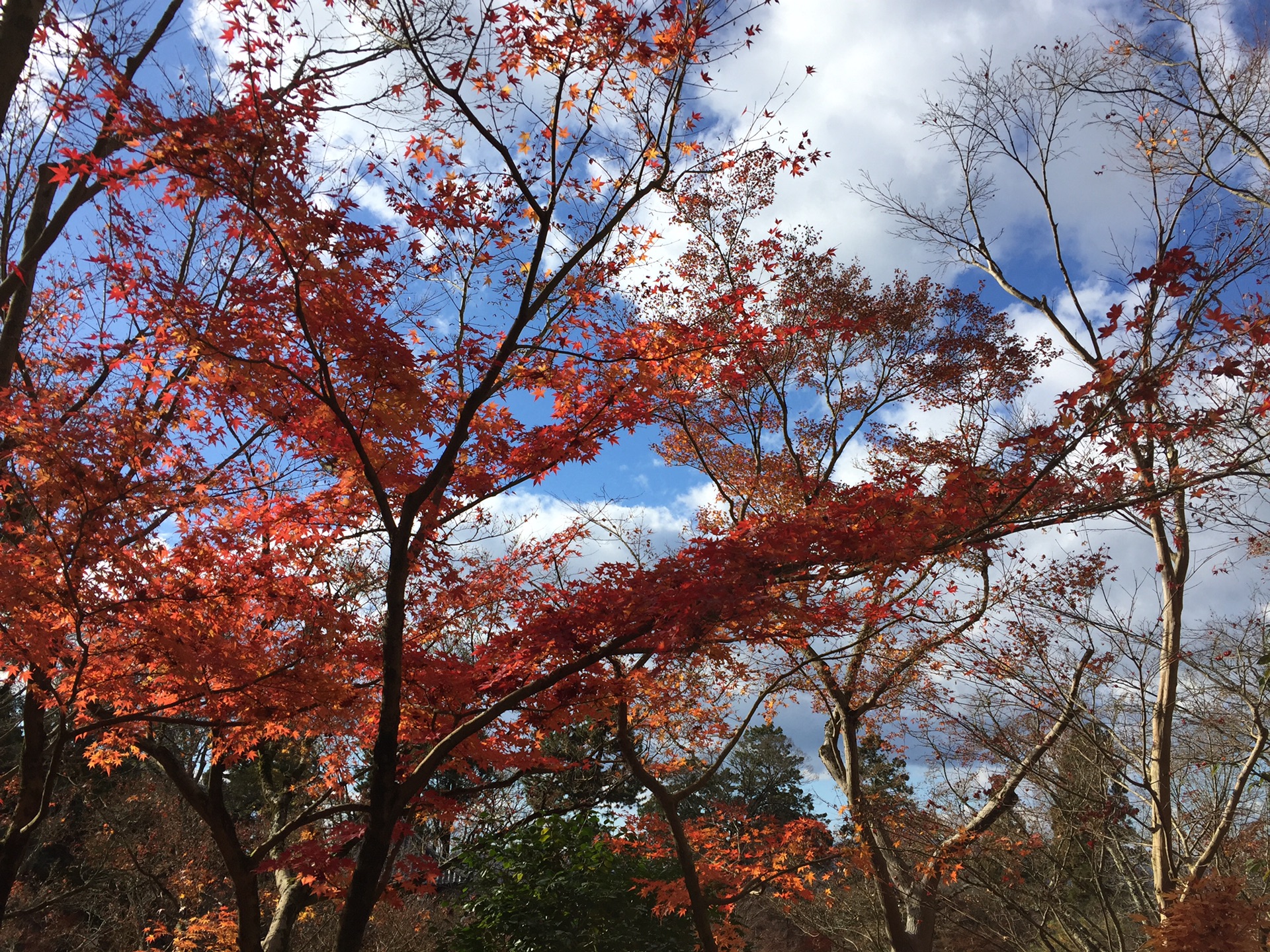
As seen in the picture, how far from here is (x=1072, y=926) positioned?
24.6ft

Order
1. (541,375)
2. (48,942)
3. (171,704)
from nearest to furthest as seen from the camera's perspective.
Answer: (171,704)
(541,375)
(48,942)

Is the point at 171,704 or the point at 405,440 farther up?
the point at 405,440

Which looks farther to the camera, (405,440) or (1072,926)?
(1072,926)

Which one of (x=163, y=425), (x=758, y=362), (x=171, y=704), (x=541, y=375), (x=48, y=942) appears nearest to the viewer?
(x=171, y=704)

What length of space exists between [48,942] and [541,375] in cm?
1856

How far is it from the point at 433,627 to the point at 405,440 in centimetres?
332

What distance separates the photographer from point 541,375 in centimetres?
663

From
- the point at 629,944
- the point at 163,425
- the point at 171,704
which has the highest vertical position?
the point at 163,425

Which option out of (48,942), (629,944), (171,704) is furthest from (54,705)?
(48,942)

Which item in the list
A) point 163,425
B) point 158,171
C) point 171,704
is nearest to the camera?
point 158,171

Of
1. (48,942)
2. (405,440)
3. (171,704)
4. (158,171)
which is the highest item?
(158,171)

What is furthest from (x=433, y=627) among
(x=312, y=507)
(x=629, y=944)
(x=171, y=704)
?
(x=629, y=944)

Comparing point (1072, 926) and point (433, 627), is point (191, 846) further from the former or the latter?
point (1072, 926)

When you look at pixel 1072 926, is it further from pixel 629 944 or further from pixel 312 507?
pixel 312 507
